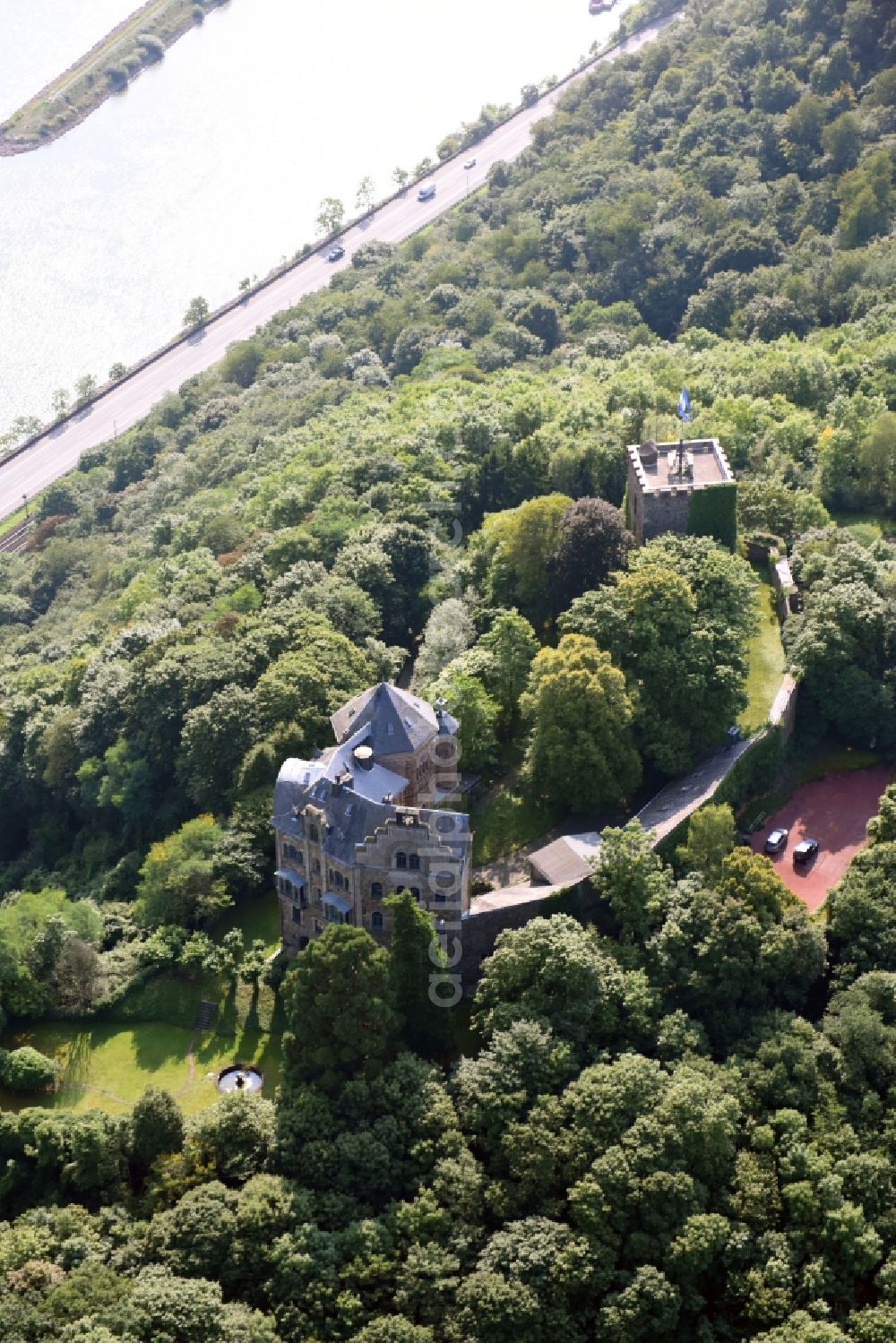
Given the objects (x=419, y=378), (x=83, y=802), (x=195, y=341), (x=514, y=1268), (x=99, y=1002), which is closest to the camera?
(x=514, y=1268)

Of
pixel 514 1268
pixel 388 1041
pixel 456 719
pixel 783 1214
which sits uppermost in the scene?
pixel 456 719

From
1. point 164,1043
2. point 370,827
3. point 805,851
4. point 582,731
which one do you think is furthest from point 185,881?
point 805,851

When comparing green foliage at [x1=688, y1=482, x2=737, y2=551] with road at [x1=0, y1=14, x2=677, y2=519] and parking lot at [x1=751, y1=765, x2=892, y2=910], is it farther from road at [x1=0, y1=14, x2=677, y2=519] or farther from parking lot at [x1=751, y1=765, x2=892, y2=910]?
road at [x1=0, y1=14, x2=677, y2=519]

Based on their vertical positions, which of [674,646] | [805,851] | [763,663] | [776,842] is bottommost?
[805,851]

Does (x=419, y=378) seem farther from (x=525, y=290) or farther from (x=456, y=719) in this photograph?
(x=456, y=719)

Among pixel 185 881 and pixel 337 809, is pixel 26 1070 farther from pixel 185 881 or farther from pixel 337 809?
pixel 337 809

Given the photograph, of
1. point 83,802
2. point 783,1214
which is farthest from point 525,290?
point 783,1214

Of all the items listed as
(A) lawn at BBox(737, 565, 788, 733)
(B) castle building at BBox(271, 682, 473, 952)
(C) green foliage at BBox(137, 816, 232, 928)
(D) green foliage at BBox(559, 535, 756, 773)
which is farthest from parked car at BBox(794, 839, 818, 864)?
(C) green foliage at BBox(137, 816, 232, 928)
